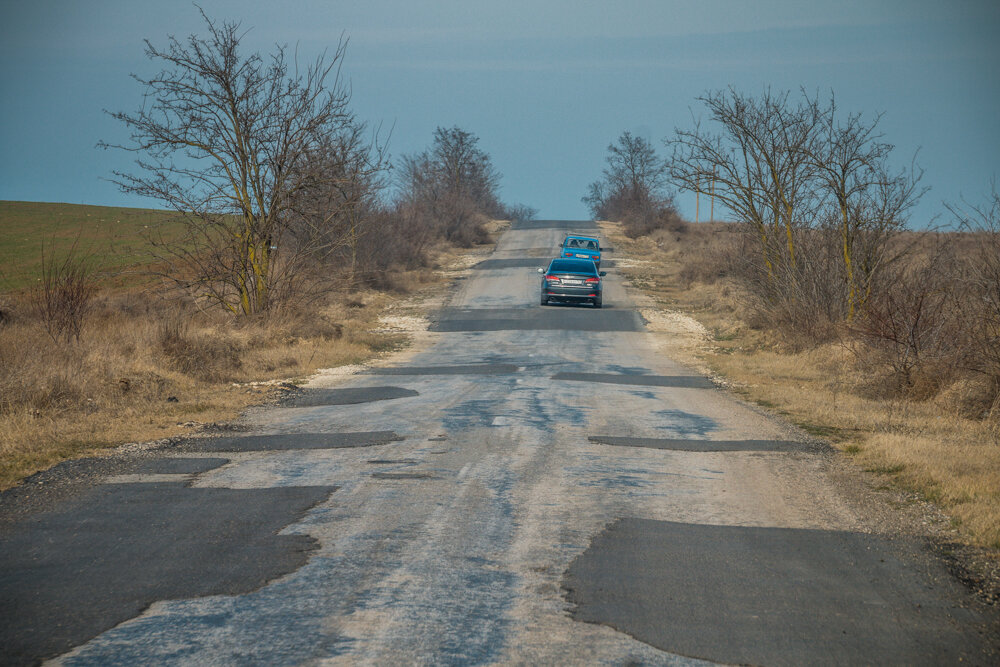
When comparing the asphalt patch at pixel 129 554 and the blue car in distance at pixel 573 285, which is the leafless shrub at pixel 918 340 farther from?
the blue car in distance at pixel 573 285

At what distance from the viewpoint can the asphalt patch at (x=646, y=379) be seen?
15.8 m

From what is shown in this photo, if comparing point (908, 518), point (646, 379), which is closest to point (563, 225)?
point (646, 379)

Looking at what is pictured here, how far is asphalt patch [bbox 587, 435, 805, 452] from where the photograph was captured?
9672 mm

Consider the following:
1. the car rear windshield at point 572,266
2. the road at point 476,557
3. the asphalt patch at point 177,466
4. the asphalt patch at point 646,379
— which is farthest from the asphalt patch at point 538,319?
the asphalt patch at point 177,466

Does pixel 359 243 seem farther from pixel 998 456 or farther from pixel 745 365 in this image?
pixel 998 456

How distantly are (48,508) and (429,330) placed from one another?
66.3 feet

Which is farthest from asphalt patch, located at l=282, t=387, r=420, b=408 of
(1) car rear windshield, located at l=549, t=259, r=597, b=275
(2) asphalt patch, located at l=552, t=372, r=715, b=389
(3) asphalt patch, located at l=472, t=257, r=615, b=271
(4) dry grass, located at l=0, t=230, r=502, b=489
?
(3) asphalt patch, located at l=472, t=257, r=615, b=271

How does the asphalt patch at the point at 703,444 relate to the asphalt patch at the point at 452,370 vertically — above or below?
above

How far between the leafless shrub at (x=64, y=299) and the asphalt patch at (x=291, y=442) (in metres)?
6.43

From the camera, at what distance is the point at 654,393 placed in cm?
1449

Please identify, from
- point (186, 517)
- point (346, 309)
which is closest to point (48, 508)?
point (186, 517)

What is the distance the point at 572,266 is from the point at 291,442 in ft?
77.5

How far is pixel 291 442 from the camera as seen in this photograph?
9781 millimetres

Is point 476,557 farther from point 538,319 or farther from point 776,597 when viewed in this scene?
point 538,319
